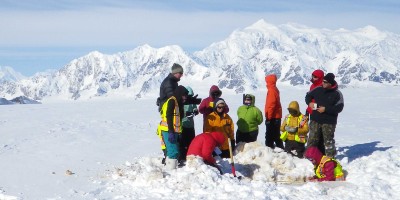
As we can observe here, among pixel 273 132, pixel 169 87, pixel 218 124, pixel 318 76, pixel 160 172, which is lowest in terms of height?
pixel 160 172

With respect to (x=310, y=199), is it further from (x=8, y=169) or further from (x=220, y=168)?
(x=8, y=169)

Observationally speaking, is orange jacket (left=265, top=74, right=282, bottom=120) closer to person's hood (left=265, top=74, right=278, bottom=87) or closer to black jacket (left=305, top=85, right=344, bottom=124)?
person's hood (left=265, top=74, right=278, bottom=87)

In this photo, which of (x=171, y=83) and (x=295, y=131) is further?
(x=295, y=131)

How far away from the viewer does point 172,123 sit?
30.7 feet

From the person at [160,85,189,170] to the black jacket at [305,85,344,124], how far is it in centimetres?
329

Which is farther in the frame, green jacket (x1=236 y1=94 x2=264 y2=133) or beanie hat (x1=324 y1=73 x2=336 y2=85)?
green jacket (x1=236 y1=94 x2=264 y2=133)

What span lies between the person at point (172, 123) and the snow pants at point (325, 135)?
130 inches

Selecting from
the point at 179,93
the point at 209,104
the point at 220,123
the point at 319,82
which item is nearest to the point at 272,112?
the point at 319,82

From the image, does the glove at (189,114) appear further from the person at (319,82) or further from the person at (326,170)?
the person at (326,170)

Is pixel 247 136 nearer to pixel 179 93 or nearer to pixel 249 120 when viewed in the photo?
pixel 249 120

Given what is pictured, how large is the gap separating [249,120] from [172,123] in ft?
8.67

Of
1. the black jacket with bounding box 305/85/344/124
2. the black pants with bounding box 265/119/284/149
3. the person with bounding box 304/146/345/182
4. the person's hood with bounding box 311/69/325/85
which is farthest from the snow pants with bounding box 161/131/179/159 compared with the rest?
the person's hood with bounding box 311/69/325/85

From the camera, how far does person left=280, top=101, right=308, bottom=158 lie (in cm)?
1105

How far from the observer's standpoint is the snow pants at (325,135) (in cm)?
1045
